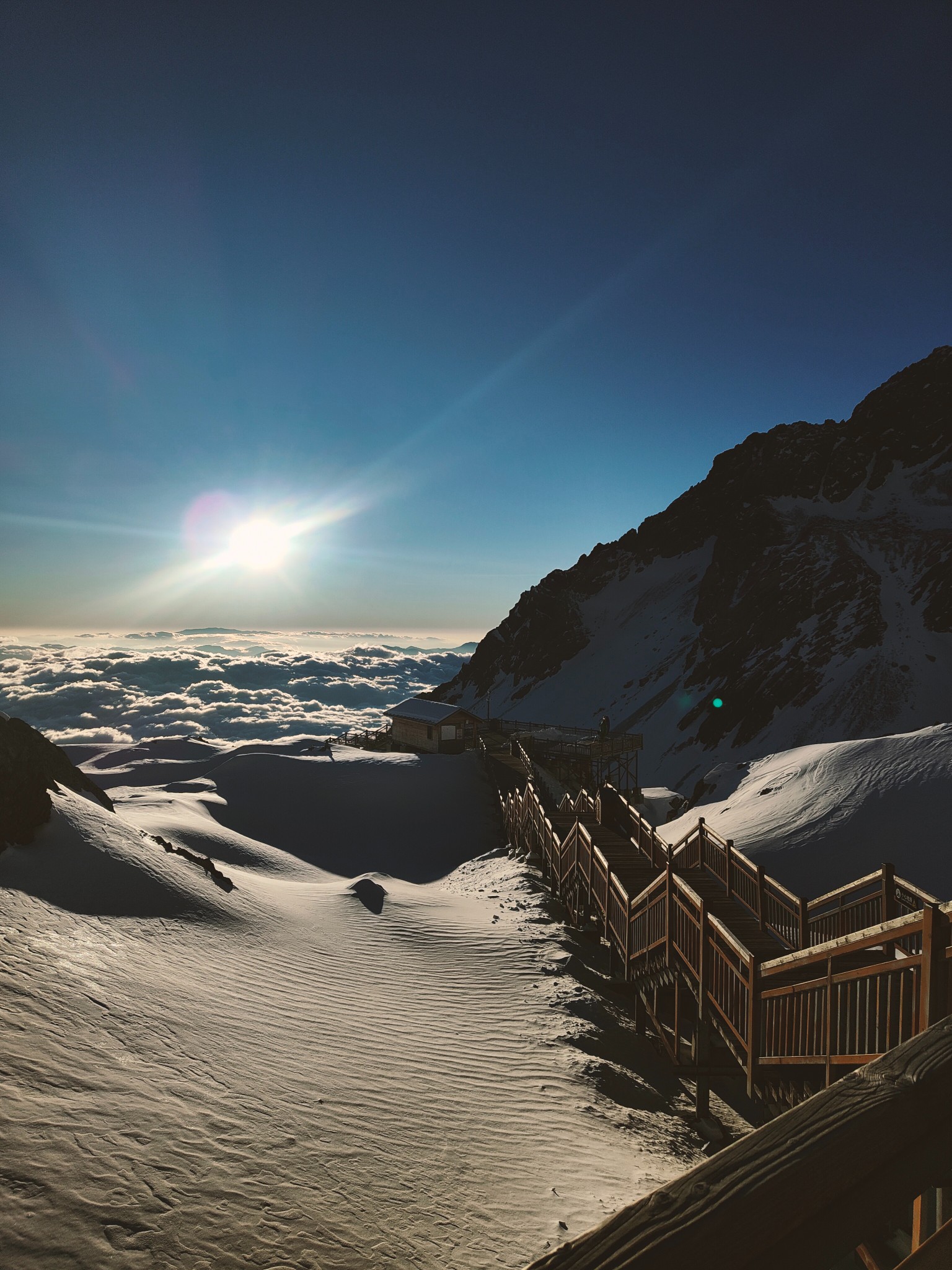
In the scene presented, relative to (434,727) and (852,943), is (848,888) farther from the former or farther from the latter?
(434,727)

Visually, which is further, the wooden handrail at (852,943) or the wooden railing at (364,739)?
the wooden railing at (364,739)

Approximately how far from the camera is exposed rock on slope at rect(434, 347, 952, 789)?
48.9 meters

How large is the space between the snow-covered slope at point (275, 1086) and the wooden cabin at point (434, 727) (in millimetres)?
27142

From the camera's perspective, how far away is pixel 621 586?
107 m

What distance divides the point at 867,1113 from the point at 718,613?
77.8 meters

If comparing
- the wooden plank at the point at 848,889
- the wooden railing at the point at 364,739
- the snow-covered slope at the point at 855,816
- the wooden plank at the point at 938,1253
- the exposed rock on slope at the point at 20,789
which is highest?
the wooden plank at the point at 938,1253

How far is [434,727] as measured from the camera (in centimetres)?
4006

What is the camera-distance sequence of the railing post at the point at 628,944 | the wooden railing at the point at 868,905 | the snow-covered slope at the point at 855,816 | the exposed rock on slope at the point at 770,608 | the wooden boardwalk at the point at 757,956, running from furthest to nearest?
the exposed rock on slope at the point at 770,608
the snow-covered slope at the point at 855,816
the railing post at the point at 628,944
the wooden railing at the point at 868,905
the wooden boardwalk at the point at 757,956

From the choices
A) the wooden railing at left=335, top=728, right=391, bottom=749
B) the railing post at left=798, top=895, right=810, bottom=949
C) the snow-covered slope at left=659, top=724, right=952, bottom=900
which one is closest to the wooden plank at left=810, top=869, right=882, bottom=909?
the railing post at left=798, top=895, right=810, bottom=949

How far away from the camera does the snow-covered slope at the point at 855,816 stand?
12703mm

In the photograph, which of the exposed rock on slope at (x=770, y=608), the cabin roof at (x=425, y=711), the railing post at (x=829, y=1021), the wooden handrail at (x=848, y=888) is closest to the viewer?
the railing post at (x=829, y=1021)

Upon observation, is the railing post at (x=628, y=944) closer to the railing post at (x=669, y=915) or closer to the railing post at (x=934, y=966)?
the railing post at (x=669, y=915)

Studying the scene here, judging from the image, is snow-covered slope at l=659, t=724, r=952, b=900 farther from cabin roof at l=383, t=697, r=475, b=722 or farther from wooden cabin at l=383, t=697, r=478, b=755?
cabin roof at l=383, t=697, r=475, b=722

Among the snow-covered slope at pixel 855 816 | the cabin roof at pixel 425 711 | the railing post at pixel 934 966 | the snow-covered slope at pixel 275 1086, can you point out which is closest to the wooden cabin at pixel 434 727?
the cabin roof at pixel 425 711
